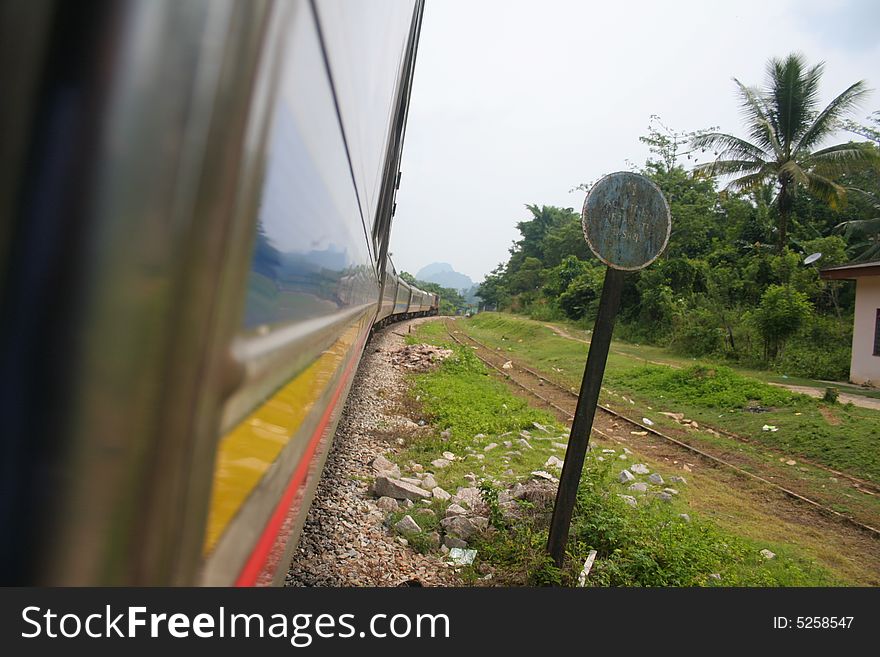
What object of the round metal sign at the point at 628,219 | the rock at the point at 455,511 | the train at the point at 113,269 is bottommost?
the rock at the point at 455,511

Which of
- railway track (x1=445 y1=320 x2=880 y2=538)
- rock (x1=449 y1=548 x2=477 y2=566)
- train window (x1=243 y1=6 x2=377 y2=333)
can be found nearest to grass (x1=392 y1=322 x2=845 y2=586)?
rock (x1=449 y1=548 x2=477 y2=566)

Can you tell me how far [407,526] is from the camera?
12.4 feet

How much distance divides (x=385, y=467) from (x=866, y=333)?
1269cm

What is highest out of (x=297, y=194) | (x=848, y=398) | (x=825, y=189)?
(x=825, y=189)

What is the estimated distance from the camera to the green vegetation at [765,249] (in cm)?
1557

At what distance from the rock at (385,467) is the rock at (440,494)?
0.35 metres

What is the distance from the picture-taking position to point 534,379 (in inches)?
510

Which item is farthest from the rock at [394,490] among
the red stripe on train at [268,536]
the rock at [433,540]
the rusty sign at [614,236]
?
the red stripe on train at [268,536]

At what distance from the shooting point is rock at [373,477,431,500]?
4.27 meters

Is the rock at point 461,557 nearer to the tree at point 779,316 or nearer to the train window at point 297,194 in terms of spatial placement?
the train window at point 297,194

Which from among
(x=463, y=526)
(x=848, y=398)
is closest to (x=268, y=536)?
(x=463, y=526)

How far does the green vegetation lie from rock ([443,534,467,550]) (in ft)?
43.8

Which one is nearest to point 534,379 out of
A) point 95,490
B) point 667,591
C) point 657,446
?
point 657,446

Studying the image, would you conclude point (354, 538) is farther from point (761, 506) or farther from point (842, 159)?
point (842, 159)
